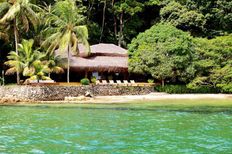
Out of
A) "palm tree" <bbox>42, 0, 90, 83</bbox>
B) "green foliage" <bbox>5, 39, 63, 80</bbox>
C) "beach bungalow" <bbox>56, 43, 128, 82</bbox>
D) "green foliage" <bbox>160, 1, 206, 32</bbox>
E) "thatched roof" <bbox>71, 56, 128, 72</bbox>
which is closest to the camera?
"green foliage" <bbox>5, 39, 63, 80</bbox>

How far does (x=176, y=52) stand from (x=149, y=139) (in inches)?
933

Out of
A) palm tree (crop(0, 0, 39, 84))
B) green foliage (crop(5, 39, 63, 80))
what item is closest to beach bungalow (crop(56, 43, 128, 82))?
green foliage (crop(5, 39, 63, 80))

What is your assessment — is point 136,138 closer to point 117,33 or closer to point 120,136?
point 120,136

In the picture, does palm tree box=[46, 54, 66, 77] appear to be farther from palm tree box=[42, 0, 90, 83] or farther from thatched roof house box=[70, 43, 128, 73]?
palm tree box=[42, 0, 90, 83]

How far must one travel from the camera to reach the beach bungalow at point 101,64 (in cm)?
3994

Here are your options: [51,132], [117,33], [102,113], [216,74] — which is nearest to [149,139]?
[51,132]

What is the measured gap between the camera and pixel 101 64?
132 ft

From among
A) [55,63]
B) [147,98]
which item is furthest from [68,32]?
[147,98]

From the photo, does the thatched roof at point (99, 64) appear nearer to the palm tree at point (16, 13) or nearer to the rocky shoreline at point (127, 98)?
the rocky shoreline at point (127, 98)

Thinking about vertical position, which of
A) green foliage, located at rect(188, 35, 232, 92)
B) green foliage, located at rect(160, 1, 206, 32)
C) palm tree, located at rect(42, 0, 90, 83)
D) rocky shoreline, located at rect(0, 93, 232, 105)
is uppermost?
green foliage, located at rect(160, 1, 206, 32)

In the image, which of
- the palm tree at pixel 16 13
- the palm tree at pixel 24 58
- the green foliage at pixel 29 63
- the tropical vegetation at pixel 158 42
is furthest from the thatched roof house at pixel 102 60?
the palm tree at pixel 16 13

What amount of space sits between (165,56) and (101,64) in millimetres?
5657

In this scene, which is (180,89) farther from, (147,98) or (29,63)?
(29,63)

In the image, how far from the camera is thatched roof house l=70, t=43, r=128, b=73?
131 feet
